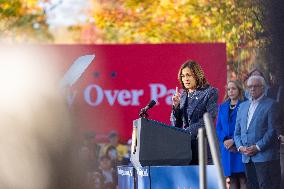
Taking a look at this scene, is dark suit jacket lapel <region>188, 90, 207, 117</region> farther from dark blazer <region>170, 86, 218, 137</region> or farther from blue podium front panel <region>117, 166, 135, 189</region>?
blue podium front panel <region>117, 166, 135, 189</region>

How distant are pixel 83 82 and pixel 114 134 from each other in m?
1.09

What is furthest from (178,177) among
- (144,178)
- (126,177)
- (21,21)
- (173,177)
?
(21,21)

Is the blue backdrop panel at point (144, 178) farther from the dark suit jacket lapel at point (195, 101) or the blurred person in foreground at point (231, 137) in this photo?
the blurred person in foreground at point (231, 137)

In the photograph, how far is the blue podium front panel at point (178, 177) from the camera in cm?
995

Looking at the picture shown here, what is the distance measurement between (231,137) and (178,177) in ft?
14.8

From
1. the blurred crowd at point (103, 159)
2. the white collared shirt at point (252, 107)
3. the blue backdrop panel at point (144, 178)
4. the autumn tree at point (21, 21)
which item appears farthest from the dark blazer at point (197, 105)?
the autumn tree at point (21, 21)

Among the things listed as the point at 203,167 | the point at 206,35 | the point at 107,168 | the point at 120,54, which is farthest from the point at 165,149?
the point at 206,35

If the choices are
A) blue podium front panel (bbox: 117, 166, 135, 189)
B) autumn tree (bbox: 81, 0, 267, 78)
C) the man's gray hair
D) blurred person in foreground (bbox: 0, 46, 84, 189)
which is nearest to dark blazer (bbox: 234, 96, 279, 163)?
the man's gray hair

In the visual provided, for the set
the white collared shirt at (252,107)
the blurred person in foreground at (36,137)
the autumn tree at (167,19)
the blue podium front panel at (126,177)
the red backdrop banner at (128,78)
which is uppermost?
the autumn tree at (167,19)

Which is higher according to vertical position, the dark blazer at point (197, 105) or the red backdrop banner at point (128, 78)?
the red backdrop banner at point (128, 78)

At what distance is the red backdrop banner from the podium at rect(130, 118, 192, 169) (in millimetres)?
11166

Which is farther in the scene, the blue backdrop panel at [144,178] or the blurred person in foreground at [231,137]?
the blurred person in foreground at [231,137]

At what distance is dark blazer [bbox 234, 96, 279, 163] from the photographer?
12562mm

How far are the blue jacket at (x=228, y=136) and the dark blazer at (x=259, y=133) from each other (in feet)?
3.15
